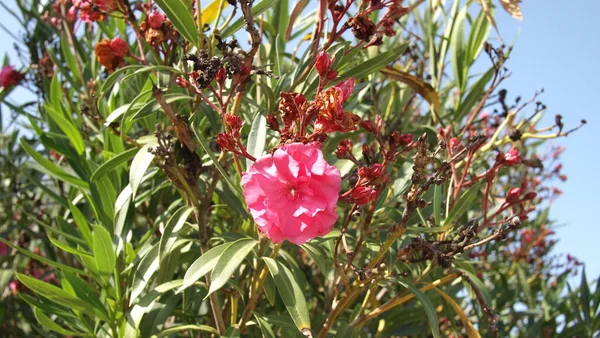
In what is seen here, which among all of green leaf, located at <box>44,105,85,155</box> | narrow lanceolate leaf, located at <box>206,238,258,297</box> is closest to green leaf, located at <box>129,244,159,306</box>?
narrow lanceolate leaf, located at <box>206,238,258,297</box>

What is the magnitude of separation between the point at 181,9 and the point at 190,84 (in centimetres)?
15

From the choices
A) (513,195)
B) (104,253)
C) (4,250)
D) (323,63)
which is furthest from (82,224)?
(4,250)

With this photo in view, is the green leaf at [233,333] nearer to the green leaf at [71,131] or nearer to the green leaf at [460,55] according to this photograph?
the green leaf at [71,131]

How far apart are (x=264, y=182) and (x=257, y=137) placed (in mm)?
183

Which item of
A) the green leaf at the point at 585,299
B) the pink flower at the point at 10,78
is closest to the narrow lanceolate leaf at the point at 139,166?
the pink flower at the point at 10,78

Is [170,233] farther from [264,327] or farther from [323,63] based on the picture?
[323,63]

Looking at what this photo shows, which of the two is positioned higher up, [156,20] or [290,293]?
[156,20]

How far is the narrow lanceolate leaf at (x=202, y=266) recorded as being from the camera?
106 centimetres

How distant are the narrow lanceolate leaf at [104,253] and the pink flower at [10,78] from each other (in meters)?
1.15

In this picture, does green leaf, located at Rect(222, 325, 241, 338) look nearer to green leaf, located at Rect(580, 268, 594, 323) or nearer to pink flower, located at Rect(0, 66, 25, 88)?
green leaf, located at Rect(580, 268, 594, 323)

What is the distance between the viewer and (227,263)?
106 cm

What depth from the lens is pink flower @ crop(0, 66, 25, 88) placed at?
2.26 m

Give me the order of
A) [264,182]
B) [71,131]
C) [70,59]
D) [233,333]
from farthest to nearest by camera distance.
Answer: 1. [70,59]
2. [71,131]
3. [233,333]
4. [264,182]

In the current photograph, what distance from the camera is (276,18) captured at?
5.73 ft
